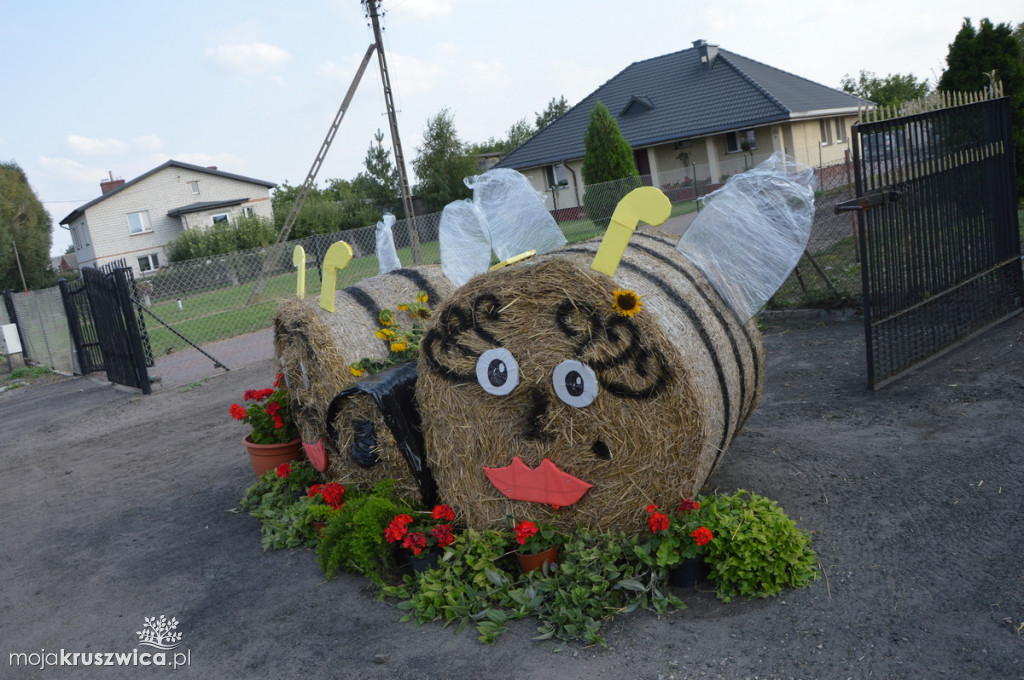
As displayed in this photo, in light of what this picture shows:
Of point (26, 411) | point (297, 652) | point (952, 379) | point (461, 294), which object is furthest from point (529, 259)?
point (26, 411)

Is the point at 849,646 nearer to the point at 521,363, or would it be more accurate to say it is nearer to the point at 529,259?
the point at 521,363

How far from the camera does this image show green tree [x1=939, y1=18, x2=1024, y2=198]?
12078mm

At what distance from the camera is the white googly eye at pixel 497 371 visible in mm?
3719

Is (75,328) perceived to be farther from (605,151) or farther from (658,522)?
(605,151)

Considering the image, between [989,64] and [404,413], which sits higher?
[989,64]

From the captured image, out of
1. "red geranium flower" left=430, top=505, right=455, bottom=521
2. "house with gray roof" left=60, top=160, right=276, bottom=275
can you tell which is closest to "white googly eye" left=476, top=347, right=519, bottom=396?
"red geranium flower" left=430, top=505, right=455, bottom=521

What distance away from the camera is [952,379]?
5707 millimetres

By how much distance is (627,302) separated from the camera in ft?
11.1

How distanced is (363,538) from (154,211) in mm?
45354

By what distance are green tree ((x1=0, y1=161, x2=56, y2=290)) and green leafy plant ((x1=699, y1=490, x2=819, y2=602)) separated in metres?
52.6

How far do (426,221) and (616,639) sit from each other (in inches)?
569

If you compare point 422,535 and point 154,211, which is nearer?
point 422,535

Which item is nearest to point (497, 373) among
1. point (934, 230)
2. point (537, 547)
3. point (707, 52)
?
point (537, 547)
